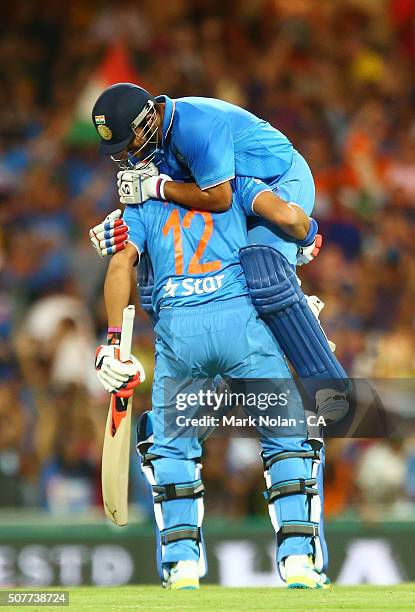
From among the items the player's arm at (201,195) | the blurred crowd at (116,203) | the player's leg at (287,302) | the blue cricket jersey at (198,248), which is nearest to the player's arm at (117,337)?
the blue cricket jersey at (198,248)

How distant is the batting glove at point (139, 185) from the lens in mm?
6375

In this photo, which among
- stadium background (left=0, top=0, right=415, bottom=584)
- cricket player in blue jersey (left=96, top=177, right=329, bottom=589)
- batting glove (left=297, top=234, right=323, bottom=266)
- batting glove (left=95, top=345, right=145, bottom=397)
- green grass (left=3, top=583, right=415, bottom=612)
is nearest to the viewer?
green grass (left=3, top=583, right=415, bottom=612)

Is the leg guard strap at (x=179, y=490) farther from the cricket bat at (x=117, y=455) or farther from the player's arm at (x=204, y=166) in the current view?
the player's arm at (x=204, y=166)

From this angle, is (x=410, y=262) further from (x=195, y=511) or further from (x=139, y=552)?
(x=195, y=511)

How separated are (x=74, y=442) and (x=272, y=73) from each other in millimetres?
5157

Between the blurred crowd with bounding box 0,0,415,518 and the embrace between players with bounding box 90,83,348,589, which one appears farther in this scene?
the blurred crowd with bounding box 0,0,415,518

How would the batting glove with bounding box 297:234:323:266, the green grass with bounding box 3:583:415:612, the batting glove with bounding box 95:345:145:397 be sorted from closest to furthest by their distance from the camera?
the green grass with bounding box 3:583:415:612
the batting glove with bounding box 95:345:145:397
the batting glove with bounding box 297:234:323:266

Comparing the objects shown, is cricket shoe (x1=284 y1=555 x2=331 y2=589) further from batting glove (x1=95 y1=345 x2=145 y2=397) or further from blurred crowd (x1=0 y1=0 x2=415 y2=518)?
blurred crowd (x1=0 y1=0 x2=415 y2=518)

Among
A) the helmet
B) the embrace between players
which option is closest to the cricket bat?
the embrace between players

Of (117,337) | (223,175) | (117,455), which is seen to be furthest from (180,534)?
(223,175)

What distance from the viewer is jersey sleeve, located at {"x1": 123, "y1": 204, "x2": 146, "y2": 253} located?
6.47m

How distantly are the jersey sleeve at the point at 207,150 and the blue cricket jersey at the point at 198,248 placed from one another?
0.21m

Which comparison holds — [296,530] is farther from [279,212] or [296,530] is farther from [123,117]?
[123,117]

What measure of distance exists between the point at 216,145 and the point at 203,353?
3.29 feet
